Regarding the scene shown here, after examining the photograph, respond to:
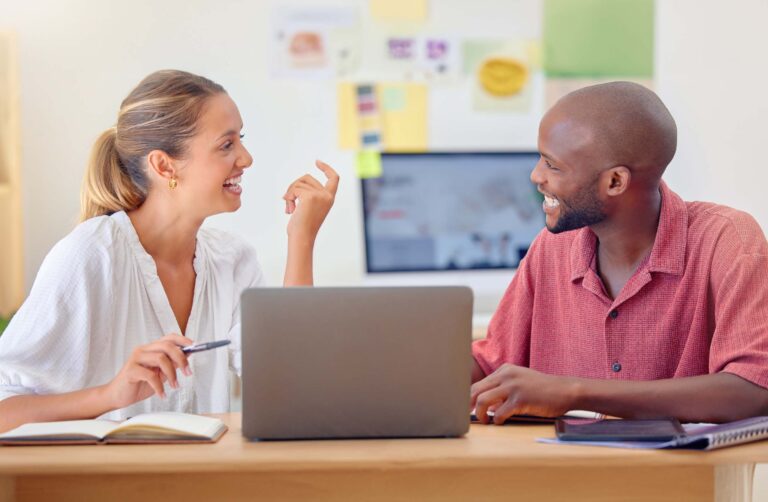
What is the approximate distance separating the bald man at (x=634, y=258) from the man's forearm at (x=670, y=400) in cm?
8

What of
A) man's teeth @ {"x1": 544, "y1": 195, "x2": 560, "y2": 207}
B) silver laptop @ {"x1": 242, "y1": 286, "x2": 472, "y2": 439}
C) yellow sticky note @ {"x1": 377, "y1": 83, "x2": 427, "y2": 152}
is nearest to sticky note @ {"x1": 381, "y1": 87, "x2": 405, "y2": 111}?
yellow sticky note @ {"x1": 377, "y1": 83, "x2": 427, "y2": 152}

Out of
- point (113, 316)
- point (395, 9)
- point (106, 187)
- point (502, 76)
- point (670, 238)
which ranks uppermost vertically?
point (395, 9)

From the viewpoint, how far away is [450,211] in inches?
138

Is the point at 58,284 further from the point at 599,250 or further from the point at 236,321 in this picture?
the point at 599,250

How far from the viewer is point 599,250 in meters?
1.81

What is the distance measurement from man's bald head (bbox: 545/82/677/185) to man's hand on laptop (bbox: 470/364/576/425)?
460 mm

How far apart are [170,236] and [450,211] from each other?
1.66 meters

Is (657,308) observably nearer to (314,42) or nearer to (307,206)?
(307,206)

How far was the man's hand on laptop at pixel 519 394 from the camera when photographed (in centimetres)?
141

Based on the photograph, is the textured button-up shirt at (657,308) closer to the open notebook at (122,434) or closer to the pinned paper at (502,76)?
the open notebook at (122,434)

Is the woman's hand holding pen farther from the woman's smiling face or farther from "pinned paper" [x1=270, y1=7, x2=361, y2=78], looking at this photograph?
"pinned paper" [x1=270, y1=7, x2=361, y2=78]

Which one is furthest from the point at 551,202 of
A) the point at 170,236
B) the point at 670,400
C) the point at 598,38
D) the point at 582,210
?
the point at 598,38

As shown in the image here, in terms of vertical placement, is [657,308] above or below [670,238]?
below

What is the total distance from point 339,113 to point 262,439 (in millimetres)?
2278
